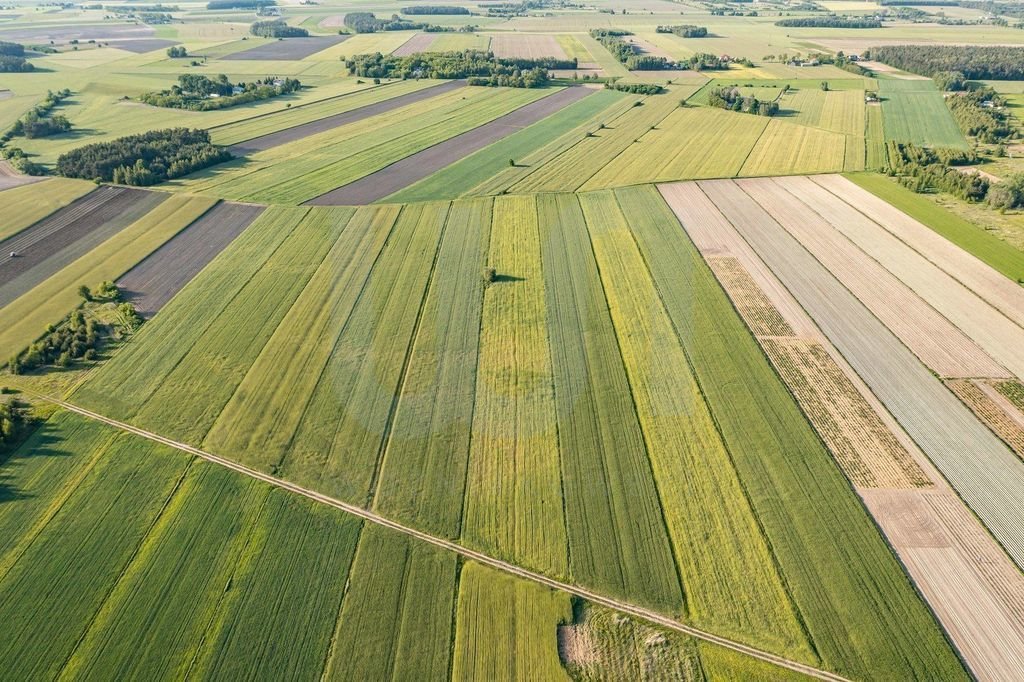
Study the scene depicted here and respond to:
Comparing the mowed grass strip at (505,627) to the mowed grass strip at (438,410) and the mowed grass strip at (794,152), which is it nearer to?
the mowed grass strip at (438,410)

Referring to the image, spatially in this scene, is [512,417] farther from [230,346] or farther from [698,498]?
[230,346]

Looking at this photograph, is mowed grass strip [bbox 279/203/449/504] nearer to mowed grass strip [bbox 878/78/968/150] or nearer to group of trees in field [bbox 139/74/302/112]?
group of trees in field [bbox 139/74/302/112]

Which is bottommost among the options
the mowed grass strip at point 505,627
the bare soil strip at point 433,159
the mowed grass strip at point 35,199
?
the mowed grass strip at point 505,627

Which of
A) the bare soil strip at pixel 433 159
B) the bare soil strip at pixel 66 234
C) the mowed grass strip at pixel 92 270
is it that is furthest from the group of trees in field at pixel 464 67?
the mowed grass strip at pixel 92 270

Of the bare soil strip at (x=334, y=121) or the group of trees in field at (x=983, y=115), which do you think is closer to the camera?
the group of trees in field at (x=983, y=115)

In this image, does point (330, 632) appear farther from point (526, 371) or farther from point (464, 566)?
point (526, 371)

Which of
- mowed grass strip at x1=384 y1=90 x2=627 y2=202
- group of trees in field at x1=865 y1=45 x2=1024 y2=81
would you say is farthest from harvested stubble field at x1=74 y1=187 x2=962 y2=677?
group of trees in field at x1=865 y1=45 x2=1024 y2=81
